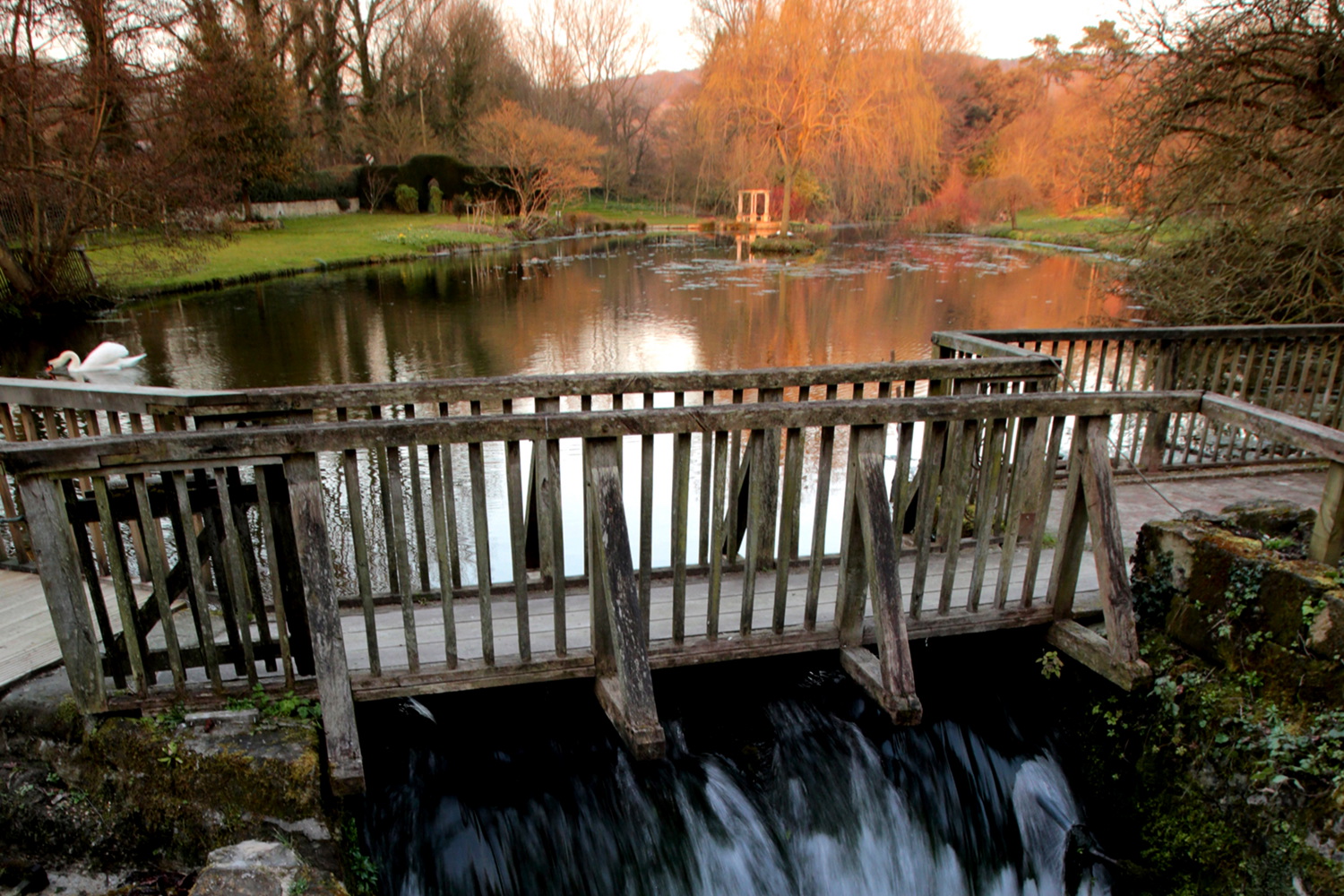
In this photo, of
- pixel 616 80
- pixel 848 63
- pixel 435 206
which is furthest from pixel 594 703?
pixel 616 80

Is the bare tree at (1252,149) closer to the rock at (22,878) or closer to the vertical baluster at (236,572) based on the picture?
the vertical baluster at (236,572)

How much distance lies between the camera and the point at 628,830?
4.14 meters

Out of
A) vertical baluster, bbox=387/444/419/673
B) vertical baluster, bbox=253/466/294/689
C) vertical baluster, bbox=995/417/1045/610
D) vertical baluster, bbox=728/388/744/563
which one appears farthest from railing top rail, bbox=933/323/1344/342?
vertical baluster, bbox=253/466/294/689

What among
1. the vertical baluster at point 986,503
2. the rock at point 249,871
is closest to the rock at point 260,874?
the rock at point 249,871

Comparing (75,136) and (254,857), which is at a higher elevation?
(75,136)

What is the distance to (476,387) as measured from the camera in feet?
15.3

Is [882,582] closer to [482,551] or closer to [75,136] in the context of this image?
[482,551]

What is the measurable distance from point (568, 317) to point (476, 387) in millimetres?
16041

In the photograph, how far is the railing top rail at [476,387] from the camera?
13.9 ft

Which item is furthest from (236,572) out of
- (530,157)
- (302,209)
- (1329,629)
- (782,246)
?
(302,209)

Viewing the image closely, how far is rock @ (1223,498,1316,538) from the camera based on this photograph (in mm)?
4414

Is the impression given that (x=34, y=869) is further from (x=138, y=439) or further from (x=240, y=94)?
(x=240, y=94)

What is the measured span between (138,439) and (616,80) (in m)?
78.2

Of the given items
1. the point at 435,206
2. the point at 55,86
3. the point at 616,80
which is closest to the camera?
the point at 55,86
